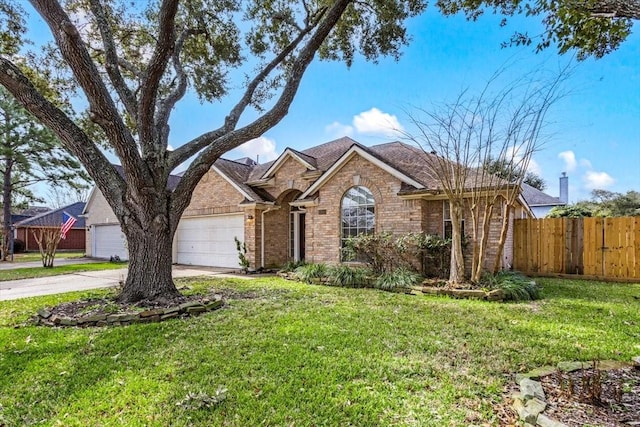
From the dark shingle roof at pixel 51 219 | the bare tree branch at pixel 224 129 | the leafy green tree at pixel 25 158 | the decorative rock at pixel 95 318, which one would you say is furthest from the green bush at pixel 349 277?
the dark shingle roof at pixel 51 219

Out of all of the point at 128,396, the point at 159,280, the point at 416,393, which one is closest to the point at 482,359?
the point at 416,393

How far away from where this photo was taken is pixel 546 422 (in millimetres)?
2748

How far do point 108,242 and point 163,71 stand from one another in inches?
690

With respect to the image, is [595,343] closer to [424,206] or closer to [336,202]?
[424,206]

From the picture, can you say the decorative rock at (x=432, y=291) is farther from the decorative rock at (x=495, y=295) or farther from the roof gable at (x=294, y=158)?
the roof gable at (x=294, y=158)

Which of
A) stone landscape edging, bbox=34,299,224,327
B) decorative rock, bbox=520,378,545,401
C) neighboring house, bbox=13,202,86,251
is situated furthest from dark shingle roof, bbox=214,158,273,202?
neighboring house, bbox=13,202,86,251

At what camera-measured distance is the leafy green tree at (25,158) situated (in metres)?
20.2

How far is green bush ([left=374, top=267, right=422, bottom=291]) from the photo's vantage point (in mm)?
8953

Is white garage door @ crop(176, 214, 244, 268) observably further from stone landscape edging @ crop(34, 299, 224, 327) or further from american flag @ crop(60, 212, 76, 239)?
stone landscape edging @ crop(34, 299, 224, 327)

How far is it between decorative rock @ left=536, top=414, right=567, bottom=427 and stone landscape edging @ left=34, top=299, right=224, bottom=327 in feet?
18.4

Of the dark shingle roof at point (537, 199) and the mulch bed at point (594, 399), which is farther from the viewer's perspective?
the dark shingle roof at point (537, 199)

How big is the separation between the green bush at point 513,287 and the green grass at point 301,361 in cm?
60

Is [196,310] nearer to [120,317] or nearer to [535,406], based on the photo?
[120,317]

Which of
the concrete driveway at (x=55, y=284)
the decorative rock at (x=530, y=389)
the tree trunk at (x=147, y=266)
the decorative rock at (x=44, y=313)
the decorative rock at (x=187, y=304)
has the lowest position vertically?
the concrete driveway at (x=55, y=284)
